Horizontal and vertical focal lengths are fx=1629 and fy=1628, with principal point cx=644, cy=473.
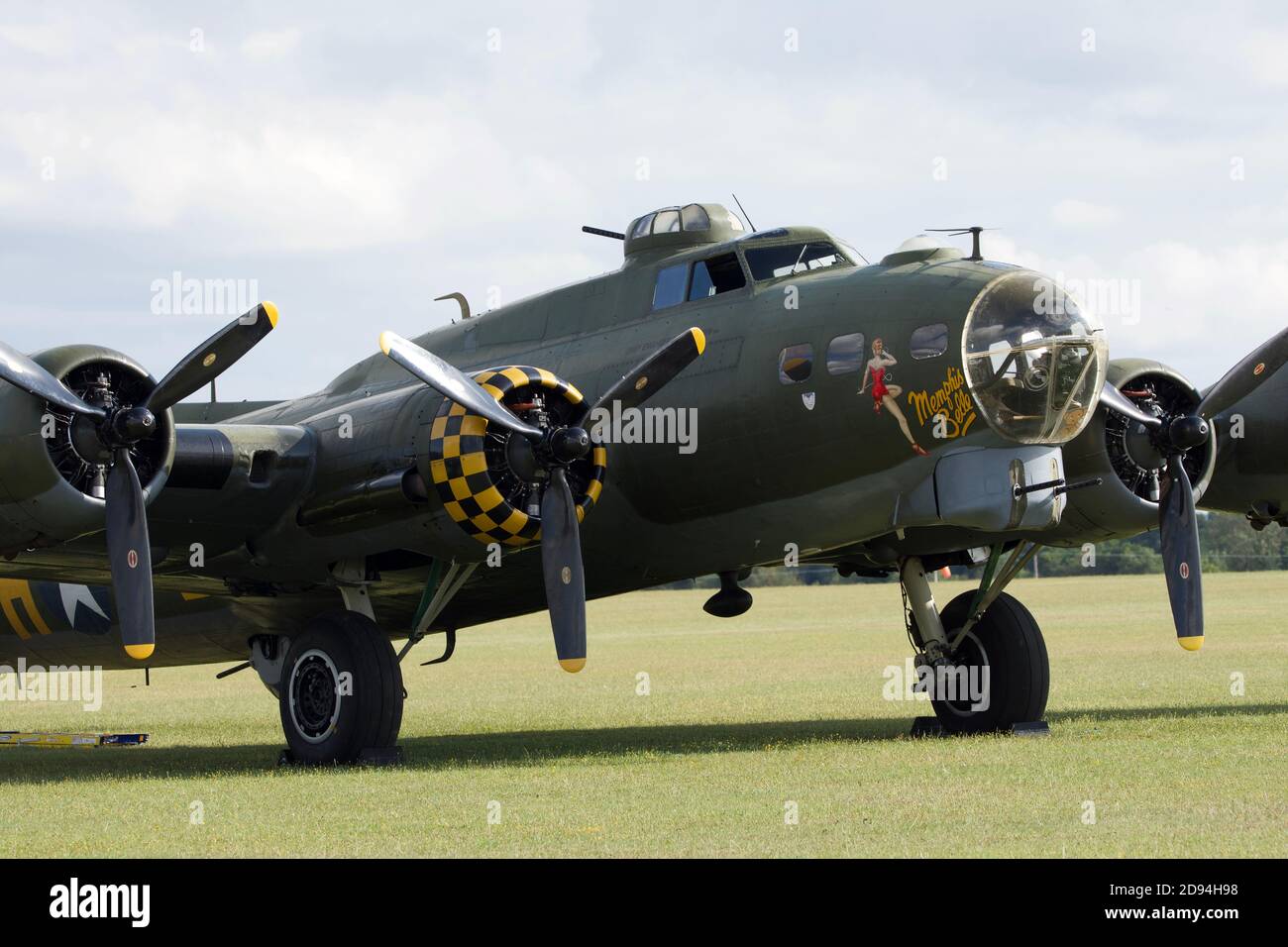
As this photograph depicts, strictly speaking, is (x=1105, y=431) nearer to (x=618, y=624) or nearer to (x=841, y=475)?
(x=841, y=475)

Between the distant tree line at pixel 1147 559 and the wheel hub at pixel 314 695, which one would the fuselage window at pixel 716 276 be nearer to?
the wheel hub at pixel 314 695

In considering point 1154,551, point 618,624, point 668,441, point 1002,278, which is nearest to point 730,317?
point 668,441

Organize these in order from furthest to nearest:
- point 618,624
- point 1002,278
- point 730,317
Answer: point 618,624 < point 730,317 < point 1002,278

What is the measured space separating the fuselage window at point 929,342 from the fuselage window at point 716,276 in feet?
7.13

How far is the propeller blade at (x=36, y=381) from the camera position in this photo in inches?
485

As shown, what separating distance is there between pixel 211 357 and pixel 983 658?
27.1 feet

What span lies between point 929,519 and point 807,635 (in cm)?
3169

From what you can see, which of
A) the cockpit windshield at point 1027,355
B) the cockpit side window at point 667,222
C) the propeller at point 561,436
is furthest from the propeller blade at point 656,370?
the cockpit side window at point 667,222

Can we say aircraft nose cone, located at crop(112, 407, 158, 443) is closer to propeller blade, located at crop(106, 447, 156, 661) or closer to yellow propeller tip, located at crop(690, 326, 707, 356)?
propeller blade, located at crop(106, 447, 156, 661)

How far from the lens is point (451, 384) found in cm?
1332

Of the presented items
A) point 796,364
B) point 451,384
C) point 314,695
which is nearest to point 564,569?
point 451,384

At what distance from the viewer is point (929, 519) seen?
44.8 ft

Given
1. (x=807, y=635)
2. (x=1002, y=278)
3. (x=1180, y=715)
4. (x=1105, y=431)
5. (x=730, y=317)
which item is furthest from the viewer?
(x=807, y=635)

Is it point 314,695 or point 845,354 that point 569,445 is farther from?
point 314,695
